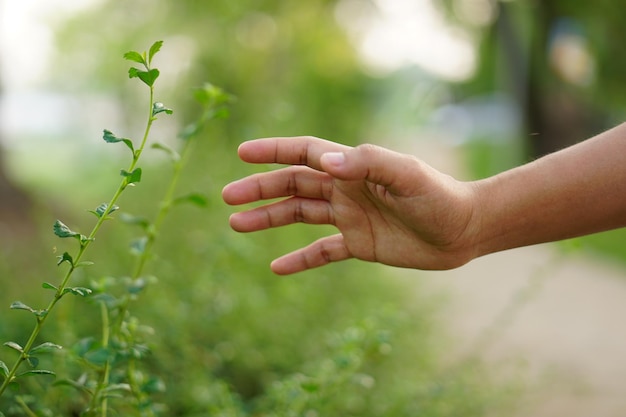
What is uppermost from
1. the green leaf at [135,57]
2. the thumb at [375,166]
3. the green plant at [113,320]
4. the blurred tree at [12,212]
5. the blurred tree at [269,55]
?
the blurred tree at [269,55]

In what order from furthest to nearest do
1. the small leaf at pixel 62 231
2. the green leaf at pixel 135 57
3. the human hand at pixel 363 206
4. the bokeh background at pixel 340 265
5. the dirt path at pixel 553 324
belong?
the dirt path at pixel 553 324 → the bokeh background at pixel 340 265 → the human hand at pixel 363 206 → the green leaf at pixel 135 57 → the small leaf at pixel 62 231

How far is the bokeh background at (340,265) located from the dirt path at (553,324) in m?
0.02

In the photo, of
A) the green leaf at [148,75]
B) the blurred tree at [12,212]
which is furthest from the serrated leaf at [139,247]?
the blurred tree at [12,212]

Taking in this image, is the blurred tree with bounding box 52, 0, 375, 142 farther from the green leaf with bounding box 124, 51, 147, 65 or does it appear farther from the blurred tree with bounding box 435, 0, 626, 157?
the green leaf with bounding box 124, 51, 147, 65

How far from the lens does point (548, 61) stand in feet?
51.4

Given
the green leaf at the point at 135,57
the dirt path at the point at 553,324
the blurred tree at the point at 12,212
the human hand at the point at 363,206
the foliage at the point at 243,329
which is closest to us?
the green leaf at the point at 135,57

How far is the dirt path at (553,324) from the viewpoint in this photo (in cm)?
368

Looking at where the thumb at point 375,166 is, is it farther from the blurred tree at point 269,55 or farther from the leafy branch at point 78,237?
the blurred tree at point 269,55

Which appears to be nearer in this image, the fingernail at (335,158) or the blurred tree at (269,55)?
the fingernail at (335,158)

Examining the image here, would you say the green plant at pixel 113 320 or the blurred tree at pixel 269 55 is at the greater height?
the blurred tree at pixel 269 55

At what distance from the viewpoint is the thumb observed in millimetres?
1447

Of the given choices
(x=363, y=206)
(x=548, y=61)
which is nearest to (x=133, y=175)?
(x=363, y=206)

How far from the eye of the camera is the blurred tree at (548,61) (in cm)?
1386

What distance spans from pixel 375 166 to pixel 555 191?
1.81ft
